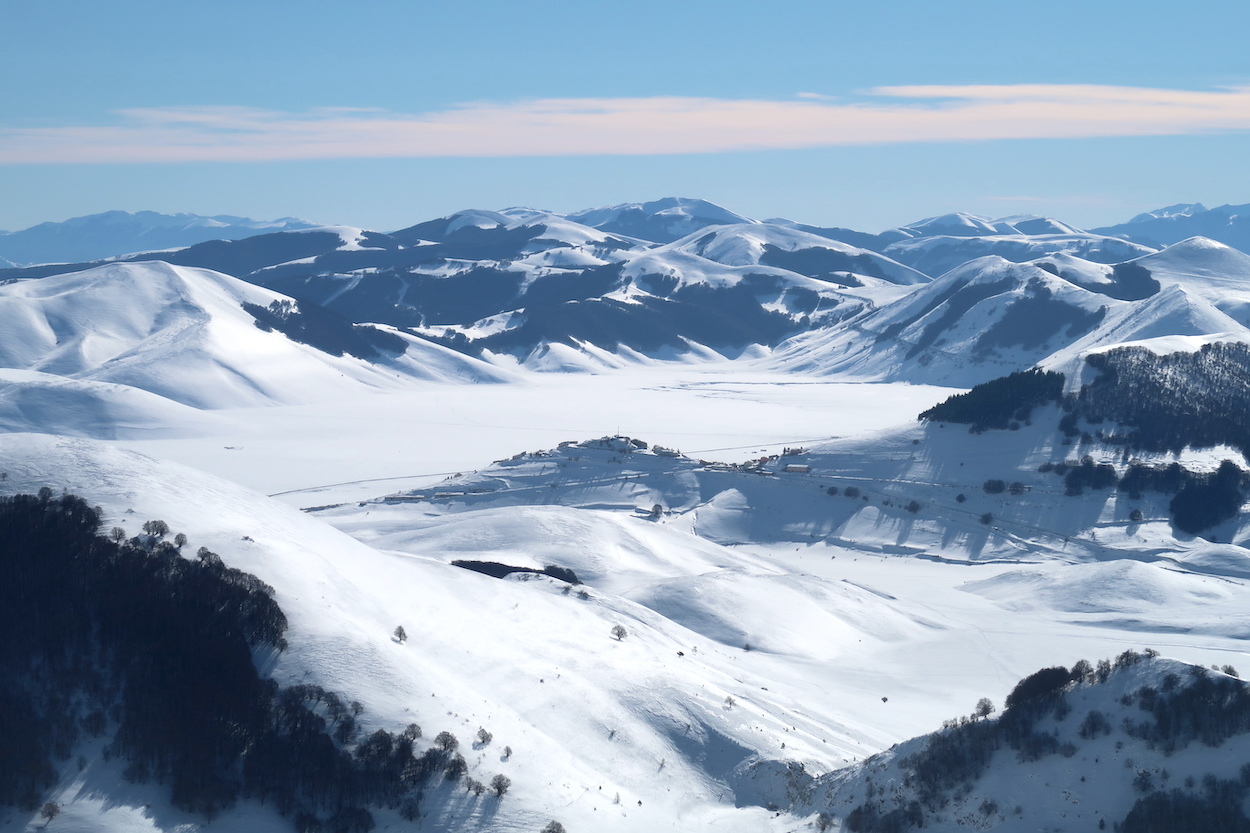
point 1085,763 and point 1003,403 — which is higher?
point 1003,403

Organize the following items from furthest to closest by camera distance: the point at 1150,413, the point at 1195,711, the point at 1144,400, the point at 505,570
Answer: the point at 1144,400 → the point at 1150,413 → the point at 505,570 → the point at 1195,711

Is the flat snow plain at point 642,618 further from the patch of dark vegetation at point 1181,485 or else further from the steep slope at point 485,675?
the patch of dark vegetation at point 1181,485

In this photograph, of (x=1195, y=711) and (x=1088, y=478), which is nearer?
(x=1195, y=711)

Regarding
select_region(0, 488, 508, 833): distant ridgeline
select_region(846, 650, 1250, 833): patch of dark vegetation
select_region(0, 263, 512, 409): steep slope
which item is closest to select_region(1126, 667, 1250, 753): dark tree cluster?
select_region(846, 650, 1250, 833): patch of dark vegetation

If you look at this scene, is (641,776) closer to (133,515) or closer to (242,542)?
(242,542)

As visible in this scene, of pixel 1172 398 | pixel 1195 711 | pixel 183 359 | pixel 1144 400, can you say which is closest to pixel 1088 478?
pixel 1144 400

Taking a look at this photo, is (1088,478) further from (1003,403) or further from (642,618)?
(642,618)

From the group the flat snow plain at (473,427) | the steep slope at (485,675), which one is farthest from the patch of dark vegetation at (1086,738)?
the flat snow plain at (473,427)
